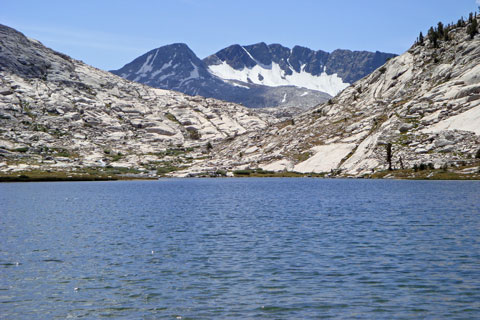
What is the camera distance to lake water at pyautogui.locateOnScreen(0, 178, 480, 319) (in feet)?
84.9

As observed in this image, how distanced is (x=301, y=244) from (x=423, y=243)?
39.0 ft

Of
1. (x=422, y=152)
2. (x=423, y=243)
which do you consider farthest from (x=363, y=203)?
(x=422, y=152)

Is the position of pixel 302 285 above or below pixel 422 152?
below

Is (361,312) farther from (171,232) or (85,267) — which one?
(171,232)

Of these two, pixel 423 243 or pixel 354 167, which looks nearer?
pixel 423 243

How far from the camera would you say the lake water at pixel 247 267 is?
2588 centimetres

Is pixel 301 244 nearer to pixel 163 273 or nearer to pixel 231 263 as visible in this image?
pixel 231 263

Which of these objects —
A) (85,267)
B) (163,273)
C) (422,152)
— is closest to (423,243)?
(163,273)

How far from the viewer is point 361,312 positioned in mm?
24609

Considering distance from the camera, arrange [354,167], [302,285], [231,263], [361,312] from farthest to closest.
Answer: [354,167] < [231,263] < [302,285] < [361,312]

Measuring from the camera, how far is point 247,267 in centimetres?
3544

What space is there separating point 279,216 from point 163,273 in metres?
36.5

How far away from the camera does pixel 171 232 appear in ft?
180

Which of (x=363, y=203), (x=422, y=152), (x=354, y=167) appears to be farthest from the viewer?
(x=354, y=167)
